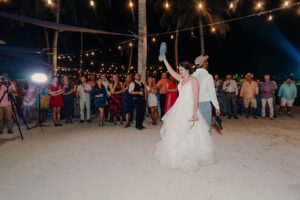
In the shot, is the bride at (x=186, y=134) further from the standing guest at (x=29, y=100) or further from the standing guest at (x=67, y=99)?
the standing guest at (x=29, y=100)

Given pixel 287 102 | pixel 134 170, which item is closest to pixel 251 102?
pixel 287 102

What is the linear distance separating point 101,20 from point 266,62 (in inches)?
814

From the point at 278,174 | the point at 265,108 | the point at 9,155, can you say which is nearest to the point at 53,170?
the point at 9,155

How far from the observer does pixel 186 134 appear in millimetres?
5750

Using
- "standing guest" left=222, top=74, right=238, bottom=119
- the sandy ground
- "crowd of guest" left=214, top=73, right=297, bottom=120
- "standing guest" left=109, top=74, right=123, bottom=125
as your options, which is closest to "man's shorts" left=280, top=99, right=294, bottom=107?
"crowd of guest" left=214, top=73, right=297, bottom=120

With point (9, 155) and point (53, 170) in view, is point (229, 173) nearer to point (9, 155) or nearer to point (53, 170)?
point (53, 170)

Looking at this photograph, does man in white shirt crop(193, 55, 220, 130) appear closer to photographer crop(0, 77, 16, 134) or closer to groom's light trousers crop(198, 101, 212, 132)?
groom's light trousers crop(198, 101, 212, 132)

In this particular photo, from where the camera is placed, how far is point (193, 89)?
5609 mm

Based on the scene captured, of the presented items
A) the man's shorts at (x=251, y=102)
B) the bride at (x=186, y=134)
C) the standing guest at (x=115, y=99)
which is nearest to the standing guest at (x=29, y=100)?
the standing guest at (x=115, y=99)

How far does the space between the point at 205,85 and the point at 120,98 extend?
6.68 metres

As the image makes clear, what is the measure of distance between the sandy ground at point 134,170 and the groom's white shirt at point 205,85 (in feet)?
4.35

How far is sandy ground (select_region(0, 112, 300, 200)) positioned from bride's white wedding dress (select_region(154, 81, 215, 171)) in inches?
8.1

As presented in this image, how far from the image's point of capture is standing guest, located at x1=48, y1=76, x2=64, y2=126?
1169 cm

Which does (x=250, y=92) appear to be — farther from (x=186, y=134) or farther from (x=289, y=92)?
(x=186, y=134)
